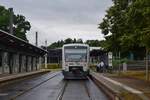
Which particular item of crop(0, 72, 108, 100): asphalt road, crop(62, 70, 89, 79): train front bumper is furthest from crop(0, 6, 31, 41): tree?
crop(0, 72, 108, 100): asphalt road

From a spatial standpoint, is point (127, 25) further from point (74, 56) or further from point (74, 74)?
point (74, 74)

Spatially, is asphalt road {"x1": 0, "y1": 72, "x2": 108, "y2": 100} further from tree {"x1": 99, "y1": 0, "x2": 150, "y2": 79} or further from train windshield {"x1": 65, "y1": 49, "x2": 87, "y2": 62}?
train windshield {"x1": 65, "y1": 49, "x2": 87, "y2": 62}

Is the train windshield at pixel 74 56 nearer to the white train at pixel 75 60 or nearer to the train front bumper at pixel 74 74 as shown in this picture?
the white train at pixel 75 60

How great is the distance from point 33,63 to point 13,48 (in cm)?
2983

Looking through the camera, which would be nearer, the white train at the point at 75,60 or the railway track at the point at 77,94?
the railway track at the point at 77,94

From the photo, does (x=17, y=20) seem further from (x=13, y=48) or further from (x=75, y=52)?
(x=75, y=52)

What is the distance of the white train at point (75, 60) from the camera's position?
4869 centimetres

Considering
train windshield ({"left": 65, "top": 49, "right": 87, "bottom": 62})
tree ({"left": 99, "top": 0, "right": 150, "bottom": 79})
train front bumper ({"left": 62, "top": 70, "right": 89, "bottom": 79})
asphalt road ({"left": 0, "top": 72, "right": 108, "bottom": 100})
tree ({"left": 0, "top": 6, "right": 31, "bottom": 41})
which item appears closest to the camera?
asphalt road ({"left": 0, "top": 72, "right": 108, "bottom": 100})

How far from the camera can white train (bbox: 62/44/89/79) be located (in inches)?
1917

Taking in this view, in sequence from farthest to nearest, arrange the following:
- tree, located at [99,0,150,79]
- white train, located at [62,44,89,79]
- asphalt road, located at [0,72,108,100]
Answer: white train, located at [62,44,89,79] < tree, located at [99,0,150,79] < asphalt road, located at [0,72,108,100]

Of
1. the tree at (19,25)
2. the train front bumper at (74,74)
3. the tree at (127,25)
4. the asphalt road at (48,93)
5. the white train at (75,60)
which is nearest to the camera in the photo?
the asphalt road at (48,93)

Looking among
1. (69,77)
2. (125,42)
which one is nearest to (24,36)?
(69,77)

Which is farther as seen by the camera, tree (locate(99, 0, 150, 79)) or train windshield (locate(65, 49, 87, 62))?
train windshield (locate(65, 49, 87, 62))

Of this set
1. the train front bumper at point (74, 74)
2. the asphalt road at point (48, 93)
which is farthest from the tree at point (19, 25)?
the asphalt road at point (48, 93)
